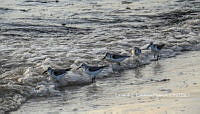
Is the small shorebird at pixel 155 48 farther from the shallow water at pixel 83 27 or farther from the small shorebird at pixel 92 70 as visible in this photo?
the small shorebird at pixel 92 70

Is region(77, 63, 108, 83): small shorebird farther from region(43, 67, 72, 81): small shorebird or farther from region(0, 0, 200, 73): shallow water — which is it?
region(0, 0, 200, 73): shallow water

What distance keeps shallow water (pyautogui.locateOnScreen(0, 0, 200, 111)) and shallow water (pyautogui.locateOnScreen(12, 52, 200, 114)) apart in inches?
5.9

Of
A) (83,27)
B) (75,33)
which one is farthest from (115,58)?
(83,27)

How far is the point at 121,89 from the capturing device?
1021cm

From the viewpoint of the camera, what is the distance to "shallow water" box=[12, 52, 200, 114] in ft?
29.4

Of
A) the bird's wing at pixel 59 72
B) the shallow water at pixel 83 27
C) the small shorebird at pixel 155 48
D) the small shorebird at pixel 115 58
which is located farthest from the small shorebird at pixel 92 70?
the small shorebird at pixel 155 48

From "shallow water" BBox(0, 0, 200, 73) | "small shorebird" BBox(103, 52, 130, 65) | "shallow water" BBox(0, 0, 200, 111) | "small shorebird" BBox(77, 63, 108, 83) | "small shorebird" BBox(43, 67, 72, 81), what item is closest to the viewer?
"small shorebird" BBox(43, 67, 72, 81)

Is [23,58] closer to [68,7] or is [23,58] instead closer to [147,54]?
[147,54]

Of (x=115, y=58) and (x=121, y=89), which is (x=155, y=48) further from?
(x=121, y=89)

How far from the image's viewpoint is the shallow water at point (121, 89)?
8.96 metres

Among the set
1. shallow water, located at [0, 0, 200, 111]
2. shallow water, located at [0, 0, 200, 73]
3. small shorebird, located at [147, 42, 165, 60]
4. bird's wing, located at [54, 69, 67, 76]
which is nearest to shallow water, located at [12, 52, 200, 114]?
shallow water, located at [0, 0, 200, 111]

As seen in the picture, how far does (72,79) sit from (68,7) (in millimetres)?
14748

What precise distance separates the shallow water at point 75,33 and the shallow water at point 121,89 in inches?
5.9

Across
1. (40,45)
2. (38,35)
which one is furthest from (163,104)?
(38,35)
